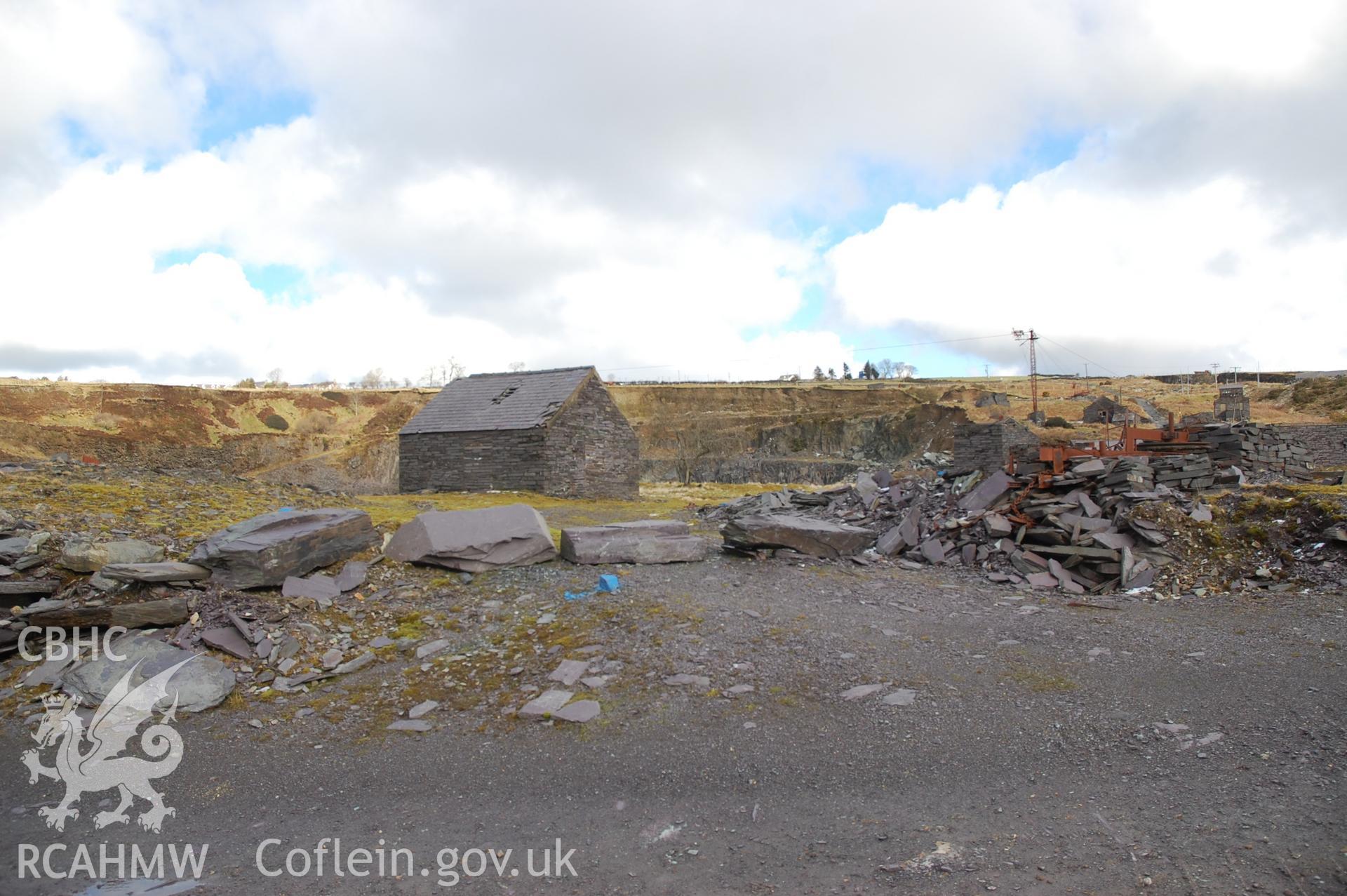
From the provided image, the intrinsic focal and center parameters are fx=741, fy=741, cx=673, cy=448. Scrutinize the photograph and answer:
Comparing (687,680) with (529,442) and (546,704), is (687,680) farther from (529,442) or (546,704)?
(529,442)

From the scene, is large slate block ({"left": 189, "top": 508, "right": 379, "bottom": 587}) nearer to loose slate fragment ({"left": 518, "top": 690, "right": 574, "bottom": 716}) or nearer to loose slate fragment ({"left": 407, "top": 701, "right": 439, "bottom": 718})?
loose slate fragment ({"left": 407, "top": 701, "right": 439, "bottom": 718})

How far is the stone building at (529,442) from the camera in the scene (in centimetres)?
2517

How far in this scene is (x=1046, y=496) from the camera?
12078 millimetres

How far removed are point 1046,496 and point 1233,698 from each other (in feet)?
21.8

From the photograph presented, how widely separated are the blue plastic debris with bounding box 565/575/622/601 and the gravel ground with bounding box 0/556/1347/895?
0.51m

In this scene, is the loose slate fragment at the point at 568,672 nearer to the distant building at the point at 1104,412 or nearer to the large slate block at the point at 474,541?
the large slate block at the point at 474,541

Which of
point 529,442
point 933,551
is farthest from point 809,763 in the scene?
point 529,442

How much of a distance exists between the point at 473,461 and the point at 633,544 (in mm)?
16762

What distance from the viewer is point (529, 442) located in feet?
82.3

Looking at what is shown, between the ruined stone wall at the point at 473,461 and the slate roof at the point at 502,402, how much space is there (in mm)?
292

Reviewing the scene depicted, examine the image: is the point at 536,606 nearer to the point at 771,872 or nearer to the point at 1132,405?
the point at 771,872

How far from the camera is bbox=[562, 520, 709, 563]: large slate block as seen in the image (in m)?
10.3

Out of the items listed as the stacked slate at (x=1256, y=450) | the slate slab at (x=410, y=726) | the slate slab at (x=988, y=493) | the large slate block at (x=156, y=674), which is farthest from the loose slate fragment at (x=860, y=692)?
the stacked slate at (x=1256, y=450)

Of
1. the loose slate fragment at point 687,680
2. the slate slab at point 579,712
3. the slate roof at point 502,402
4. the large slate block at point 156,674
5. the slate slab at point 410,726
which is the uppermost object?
the slate roof at point 502,402
